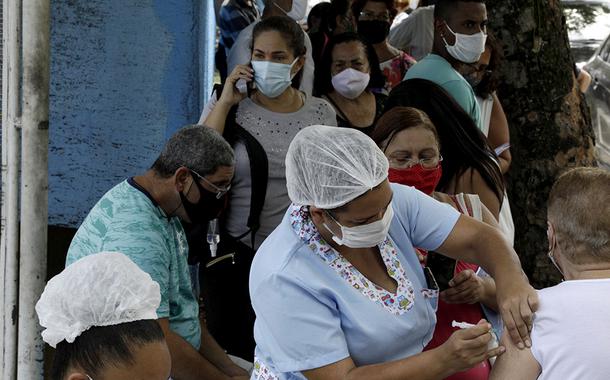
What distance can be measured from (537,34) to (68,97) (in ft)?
9.31

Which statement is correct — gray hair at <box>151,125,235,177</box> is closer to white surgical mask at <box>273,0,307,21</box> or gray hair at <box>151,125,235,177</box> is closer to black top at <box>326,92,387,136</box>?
black top at <box>326,92,387,136</box>

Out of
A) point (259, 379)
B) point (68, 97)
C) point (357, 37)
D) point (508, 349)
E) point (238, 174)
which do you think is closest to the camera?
point (508, 349)

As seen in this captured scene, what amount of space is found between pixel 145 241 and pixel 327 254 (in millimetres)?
792

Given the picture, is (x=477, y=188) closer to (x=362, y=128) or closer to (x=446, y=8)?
(x=362, y=128)

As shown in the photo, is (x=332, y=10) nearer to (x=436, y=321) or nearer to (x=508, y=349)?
(x=436, y=321)

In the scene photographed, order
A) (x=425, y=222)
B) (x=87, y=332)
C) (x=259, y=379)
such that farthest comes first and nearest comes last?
(x=425, y=222) → (x=259, y=379) → (x=87, y=332)

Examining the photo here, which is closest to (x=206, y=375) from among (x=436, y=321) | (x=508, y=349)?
(x=436, y=321)

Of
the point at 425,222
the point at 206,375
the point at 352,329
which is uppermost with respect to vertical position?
the point at 425,222

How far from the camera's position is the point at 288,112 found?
4.38m

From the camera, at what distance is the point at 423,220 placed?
2984 millimetres

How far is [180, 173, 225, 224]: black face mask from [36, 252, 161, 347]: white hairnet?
3.76ft

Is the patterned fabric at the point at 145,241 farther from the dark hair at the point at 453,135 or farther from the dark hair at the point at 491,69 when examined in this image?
the dark hair at the point at 491,69

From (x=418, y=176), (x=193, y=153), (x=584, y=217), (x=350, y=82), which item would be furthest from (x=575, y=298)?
(x=350, y=82)

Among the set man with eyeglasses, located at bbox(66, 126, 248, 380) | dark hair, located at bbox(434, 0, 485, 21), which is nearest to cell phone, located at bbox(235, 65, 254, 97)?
man with eyeglasses, located at bbox(66, 126, 248, 380)
